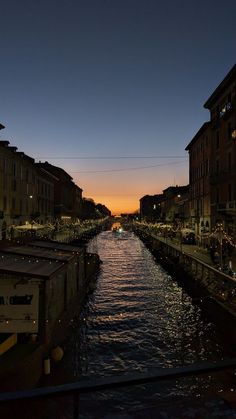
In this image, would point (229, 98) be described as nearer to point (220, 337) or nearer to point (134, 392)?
point (220, 337)

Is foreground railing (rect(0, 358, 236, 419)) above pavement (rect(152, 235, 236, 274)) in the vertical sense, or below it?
above

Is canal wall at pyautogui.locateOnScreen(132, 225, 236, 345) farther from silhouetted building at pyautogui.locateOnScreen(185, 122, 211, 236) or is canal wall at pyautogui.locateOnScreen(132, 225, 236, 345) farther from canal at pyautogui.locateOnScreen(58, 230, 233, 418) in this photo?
silhouetted building at pyautogui.locateOnScreen(185, 122, 211, 236)

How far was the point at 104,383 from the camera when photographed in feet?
10.1

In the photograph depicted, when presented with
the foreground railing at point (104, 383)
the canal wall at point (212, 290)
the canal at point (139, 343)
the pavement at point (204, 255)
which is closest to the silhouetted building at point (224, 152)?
the pavement at point (204, 255)


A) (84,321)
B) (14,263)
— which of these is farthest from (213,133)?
(14,263)

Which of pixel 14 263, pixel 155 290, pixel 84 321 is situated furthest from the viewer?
pixel 155 290

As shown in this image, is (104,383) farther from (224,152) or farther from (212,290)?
(224,152)

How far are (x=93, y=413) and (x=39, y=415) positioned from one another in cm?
158

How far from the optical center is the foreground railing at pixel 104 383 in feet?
9.54

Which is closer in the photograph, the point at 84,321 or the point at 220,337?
the point at 220,337

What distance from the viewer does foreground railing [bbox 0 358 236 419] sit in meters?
2.91

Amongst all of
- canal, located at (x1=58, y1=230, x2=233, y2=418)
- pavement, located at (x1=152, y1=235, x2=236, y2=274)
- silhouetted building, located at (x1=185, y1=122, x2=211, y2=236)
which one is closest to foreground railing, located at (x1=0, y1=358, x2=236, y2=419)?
canal, located at (x1=58, y1=230, x2=233, y2=418)

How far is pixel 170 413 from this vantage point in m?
6.45

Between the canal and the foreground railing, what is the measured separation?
4.74 meters
